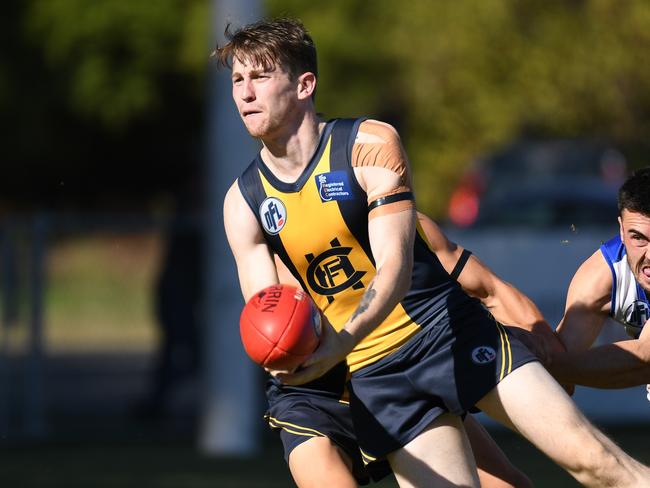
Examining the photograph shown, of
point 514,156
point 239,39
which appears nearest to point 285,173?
point 239,39

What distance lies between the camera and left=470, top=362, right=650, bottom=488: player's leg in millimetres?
4746

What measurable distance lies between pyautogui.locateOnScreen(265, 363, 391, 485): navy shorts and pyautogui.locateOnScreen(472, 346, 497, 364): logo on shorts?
546 mm

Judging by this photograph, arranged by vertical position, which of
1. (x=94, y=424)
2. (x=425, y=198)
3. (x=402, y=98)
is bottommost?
(x=94, y=424)

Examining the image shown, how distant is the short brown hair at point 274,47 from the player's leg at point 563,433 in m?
1.38

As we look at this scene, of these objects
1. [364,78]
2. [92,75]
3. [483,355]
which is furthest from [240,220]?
[364,78]

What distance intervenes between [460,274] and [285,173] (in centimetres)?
98

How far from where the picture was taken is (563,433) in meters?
4.74

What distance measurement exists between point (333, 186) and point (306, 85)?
400 mm

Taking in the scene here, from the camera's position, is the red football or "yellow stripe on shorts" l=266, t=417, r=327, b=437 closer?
the red football

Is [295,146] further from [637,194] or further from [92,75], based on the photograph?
[92,75]

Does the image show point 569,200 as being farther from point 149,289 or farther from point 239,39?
point 239,39

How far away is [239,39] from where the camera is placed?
16.0 ft

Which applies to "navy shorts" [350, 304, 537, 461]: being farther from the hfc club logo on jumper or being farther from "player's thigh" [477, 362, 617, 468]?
the hfc club logo on jumper

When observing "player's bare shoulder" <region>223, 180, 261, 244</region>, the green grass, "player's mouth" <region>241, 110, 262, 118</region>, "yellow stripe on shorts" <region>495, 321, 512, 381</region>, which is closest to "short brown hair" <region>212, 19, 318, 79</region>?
"player's mouth" <region>241, 110, 262, 118</region>
